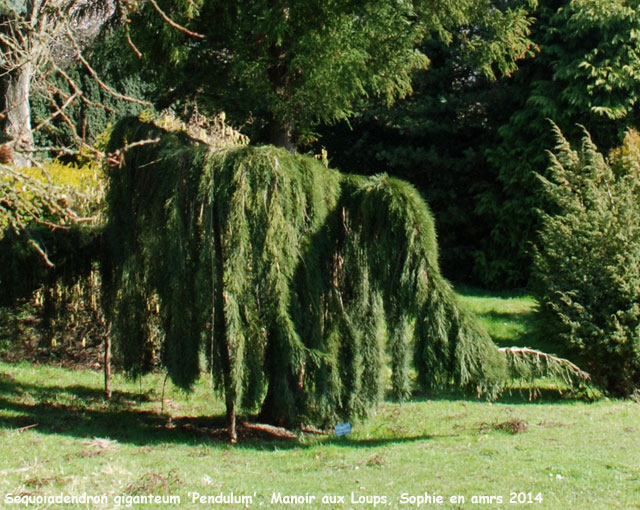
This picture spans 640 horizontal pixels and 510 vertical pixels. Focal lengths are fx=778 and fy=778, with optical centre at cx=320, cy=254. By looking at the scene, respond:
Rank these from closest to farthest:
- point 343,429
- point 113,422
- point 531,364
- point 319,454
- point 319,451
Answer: point 319,454, point 319,451, point 343,429, point 531,364, point 113,422

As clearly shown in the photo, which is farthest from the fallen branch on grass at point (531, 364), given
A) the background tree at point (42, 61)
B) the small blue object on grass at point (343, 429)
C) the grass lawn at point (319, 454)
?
the background tree at point (42, 61)

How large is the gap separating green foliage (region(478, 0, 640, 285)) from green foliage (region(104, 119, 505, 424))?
7.68 m

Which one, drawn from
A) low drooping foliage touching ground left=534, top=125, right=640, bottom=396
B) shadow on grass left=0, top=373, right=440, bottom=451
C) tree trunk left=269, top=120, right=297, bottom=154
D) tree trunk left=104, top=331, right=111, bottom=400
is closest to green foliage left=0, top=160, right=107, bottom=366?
tree trunk left=104, top=331, right=111, bottom=400

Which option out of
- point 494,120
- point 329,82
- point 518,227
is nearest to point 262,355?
point 329,82

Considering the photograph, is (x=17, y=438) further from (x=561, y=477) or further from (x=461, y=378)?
(x=561, y=477)

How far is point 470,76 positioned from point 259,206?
1186cm

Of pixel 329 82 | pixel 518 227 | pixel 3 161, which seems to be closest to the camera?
pixel 3 161

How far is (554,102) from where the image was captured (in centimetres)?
1520

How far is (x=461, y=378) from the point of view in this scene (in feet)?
23.3

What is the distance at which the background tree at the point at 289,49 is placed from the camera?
28.2 ft

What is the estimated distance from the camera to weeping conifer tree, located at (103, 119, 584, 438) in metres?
6.96

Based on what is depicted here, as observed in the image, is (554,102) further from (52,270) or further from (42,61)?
(42,61)

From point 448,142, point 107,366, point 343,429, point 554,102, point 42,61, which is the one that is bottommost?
point 343,429

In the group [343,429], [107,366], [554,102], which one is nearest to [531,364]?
[343,429]
